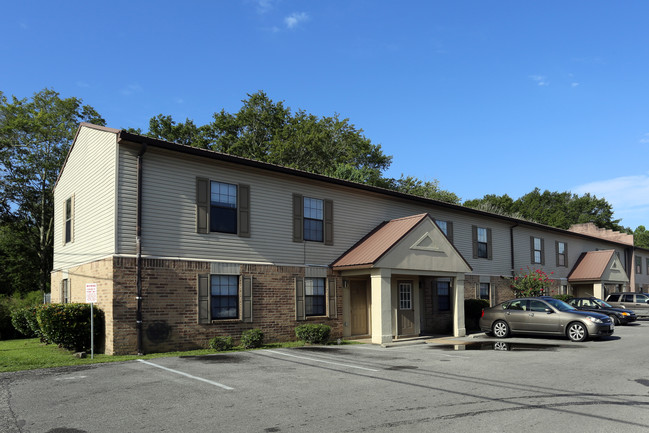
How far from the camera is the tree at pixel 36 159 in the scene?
36.1 meters

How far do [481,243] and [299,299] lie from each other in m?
12.7

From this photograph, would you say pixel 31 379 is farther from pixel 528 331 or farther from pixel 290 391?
pixel 528 331

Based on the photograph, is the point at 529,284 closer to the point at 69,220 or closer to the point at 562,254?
the point at 562,254

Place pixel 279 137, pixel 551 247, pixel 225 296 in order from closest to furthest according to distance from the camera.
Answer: pixel 225 296
pixel 551 247
pixel 279 137

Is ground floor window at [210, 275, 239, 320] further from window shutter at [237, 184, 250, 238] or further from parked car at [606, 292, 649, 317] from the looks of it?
parked car at [606, 292, 649, 317]

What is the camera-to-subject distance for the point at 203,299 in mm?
15617

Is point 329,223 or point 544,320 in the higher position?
point 329,223

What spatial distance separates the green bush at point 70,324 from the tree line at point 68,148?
2574cm

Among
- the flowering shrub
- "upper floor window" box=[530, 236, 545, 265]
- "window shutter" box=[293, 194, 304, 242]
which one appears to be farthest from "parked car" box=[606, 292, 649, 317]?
"window shutter" box=[293, 194, 304, 242]

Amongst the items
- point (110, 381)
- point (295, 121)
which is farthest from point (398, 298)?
point (295, 121)

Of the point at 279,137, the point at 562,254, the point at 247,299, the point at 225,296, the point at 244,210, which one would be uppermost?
the point at 279,137

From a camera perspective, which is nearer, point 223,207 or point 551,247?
point 223,207

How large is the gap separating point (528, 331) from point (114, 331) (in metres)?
14.3

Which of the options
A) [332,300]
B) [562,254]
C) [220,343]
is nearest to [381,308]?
[332,300]
